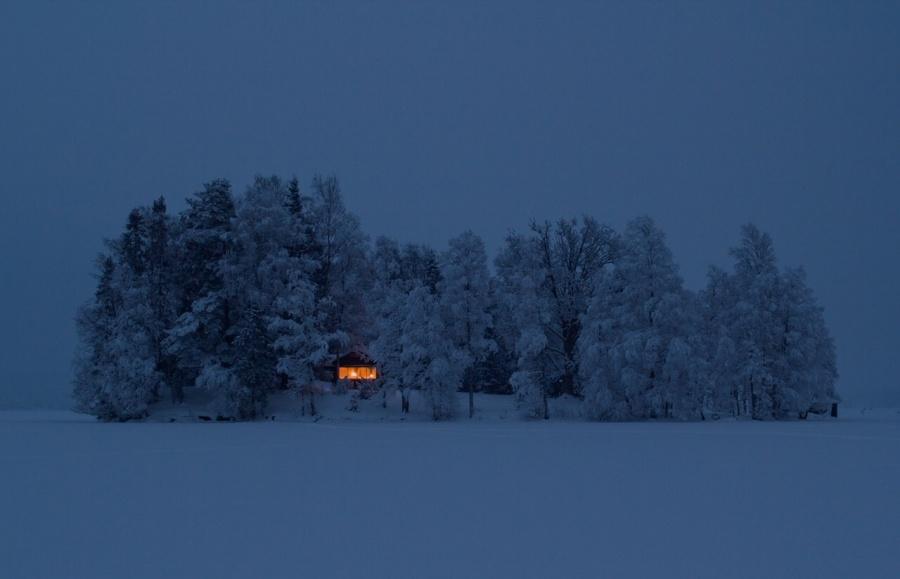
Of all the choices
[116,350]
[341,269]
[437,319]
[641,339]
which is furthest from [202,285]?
[641,339]

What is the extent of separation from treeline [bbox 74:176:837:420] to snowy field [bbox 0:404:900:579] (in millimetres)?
22774

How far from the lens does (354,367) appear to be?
55.6m

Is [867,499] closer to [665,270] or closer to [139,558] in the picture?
[139,558]

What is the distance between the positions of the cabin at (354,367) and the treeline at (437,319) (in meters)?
1.22

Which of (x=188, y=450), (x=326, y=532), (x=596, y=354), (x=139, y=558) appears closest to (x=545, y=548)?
(x=326, y=532)

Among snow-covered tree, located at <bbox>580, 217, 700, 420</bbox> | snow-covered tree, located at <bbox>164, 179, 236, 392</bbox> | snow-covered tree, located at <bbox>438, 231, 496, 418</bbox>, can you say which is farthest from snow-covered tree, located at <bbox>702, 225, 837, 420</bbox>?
snow-covered tree, located at <bbox>164, 179, 236, 392</bbox>

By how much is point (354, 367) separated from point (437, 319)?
31.9 feet

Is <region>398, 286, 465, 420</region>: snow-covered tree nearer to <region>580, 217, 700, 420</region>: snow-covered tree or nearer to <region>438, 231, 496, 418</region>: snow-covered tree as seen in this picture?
<region>438, 231, 496, 418</region>: snow-covered tree

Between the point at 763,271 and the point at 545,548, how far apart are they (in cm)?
4526

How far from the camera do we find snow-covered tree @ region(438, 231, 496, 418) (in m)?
51.1

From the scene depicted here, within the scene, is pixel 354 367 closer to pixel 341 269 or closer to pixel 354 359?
pixel 354 359

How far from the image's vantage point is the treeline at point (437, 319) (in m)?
47.6

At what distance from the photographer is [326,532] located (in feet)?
38.5

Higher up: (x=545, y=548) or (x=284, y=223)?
(x=284, y=223)
